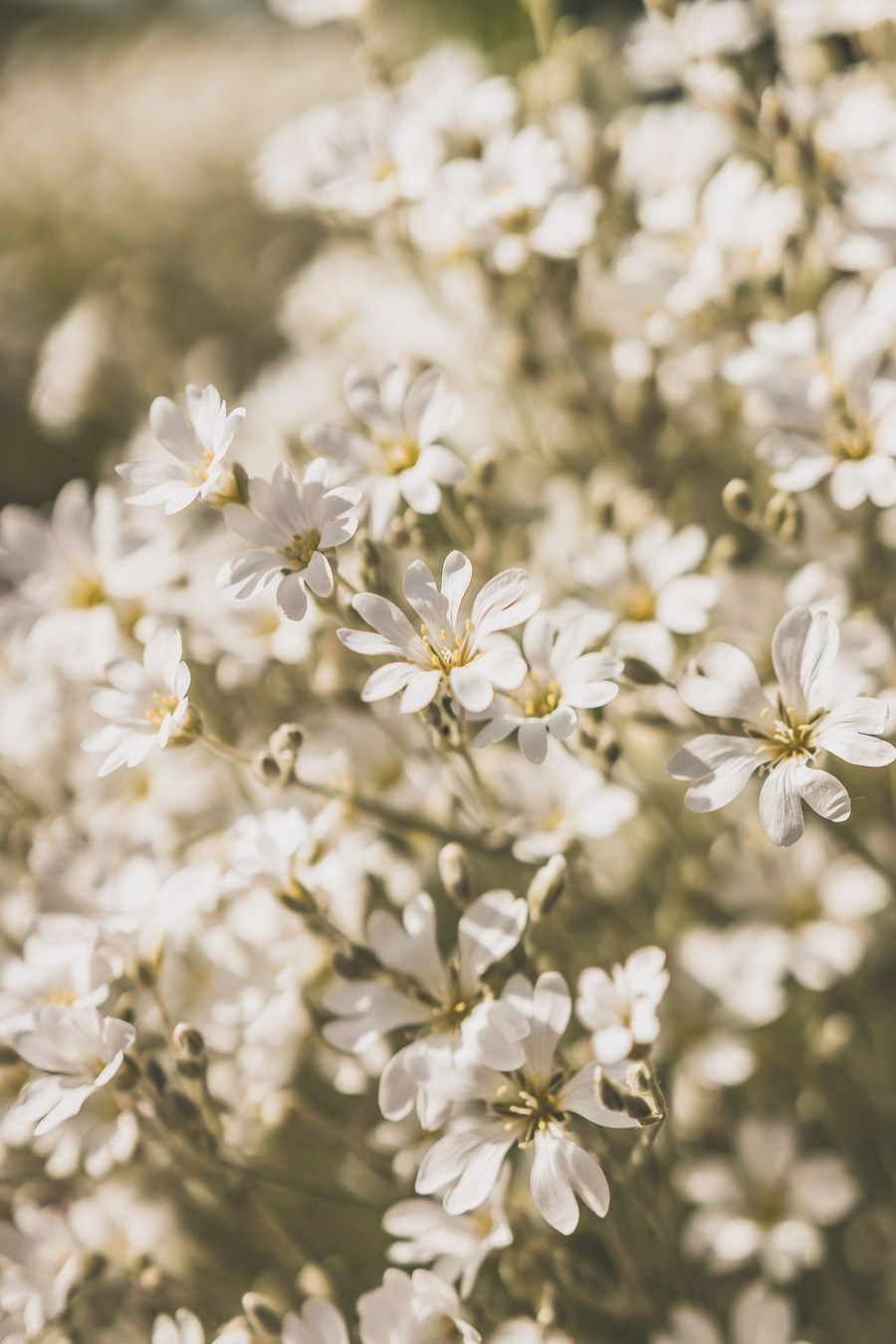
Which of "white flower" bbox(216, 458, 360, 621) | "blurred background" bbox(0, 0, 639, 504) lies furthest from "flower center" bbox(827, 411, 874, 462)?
"blurred background" bbox(0, 0, 639, 504)

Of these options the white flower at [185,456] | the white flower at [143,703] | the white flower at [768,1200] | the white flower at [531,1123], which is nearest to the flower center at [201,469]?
the white flower at [185,456]

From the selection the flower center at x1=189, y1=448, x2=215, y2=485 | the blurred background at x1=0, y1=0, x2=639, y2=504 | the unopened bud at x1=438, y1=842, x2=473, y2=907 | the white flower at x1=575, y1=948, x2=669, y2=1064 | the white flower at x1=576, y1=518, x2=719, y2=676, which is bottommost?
the blurred background at x1=0, y1=0, x2=639, y2=504

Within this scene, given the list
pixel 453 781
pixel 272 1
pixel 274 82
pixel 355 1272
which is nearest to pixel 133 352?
pixel 272 1

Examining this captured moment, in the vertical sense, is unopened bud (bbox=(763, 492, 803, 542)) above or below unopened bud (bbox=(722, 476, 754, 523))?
below

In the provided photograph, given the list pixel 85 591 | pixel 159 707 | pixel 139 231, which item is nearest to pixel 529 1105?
pixel 159 707

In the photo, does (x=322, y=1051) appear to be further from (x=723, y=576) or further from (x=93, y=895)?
(x=723, y=576)

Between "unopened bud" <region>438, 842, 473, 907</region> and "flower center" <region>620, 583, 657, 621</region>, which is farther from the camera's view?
"flower center" <region>620, 583, 657, 621</region>

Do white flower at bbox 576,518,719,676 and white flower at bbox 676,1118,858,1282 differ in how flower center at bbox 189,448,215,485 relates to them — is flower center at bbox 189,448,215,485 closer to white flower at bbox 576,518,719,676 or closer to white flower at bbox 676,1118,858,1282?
white flower at bbox 576,518,719,676
